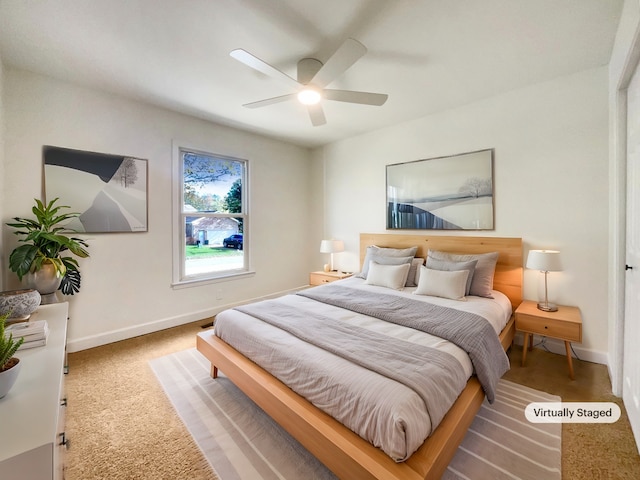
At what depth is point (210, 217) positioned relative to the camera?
151 inches

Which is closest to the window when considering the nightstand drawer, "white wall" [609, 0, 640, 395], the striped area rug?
the striped area rug

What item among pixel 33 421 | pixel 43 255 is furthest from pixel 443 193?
pixel 43 255

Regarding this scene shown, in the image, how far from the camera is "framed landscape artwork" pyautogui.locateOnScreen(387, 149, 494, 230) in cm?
311

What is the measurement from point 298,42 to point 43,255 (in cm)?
265

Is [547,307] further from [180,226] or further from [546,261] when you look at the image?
[180,226]

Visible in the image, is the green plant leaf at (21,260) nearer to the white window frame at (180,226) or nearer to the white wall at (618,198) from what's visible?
the white window frame at (180,226)

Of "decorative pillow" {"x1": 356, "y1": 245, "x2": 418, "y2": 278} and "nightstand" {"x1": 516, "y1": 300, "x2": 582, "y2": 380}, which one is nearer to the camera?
"nightstand" {"x1": 516, "y1": 300, "x2": 582, "y2": 380}

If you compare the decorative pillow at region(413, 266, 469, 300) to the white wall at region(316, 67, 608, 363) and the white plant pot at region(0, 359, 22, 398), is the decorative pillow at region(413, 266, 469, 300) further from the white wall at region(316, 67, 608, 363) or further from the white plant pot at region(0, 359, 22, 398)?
the white plant pot at region(0, 359, 22, 398)

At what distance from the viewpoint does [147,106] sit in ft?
10.4

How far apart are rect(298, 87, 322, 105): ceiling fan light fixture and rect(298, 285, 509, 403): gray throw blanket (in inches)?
68.5

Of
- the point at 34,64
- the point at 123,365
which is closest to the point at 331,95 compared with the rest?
the point at 34,64

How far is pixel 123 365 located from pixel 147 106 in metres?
2.74

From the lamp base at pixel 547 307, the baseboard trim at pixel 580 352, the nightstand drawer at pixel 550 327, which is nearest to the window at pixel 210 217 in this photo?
the nightstand drawer at pixel 550 327

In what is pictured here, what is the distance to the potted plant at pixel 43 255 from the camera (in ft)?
7.16
